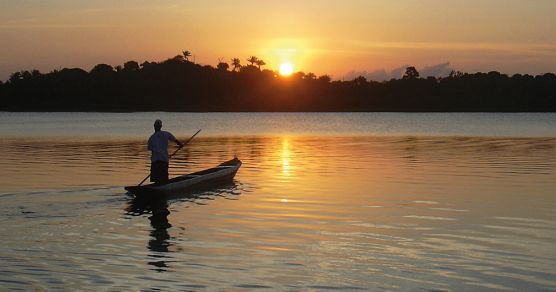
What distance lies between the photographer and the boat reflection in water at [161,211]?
12.6 meters

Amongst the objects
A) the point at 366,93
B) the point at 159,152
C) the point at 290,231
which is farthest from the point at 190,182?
the point at 366,93

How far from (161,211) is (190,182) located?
3.34m

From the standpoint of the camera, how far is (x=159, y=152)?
65.9ft

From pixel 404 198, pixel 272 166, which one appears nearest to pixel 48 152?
pixel 272 166

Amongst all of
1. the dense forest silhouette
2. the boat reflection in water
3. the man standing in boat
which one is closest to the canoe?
the boat reflection in water

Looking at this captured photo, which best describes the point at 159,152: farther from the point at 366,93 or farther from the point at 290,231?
the point at 366,93

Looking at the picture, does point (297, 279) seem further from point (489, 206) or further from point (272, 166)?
point (272, 166)

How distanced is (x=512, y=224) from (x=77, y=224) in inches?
362

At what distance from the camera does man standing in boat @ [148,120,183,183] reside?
65.8ft

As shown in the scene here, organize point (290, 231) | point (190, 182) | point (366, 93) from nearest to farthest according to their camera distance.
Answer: point (290, 231) < point (190, 182) < point (366, 93)

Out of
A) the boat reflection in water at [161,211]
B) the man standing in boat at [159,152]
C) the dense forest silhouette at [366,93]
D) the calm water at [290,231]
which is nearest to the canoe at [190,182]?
the boat reflection in water at [161,211]

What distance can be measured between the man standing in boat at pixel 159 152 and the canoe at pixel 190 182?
1.06 feet

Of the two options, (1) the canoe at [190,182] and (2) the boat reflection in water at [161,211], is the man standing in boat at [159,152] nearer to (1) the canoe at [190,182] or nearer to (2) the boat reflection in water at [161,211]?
(1) the canoe at [190,182]

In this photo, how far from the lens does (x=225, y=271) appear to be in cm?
1149
